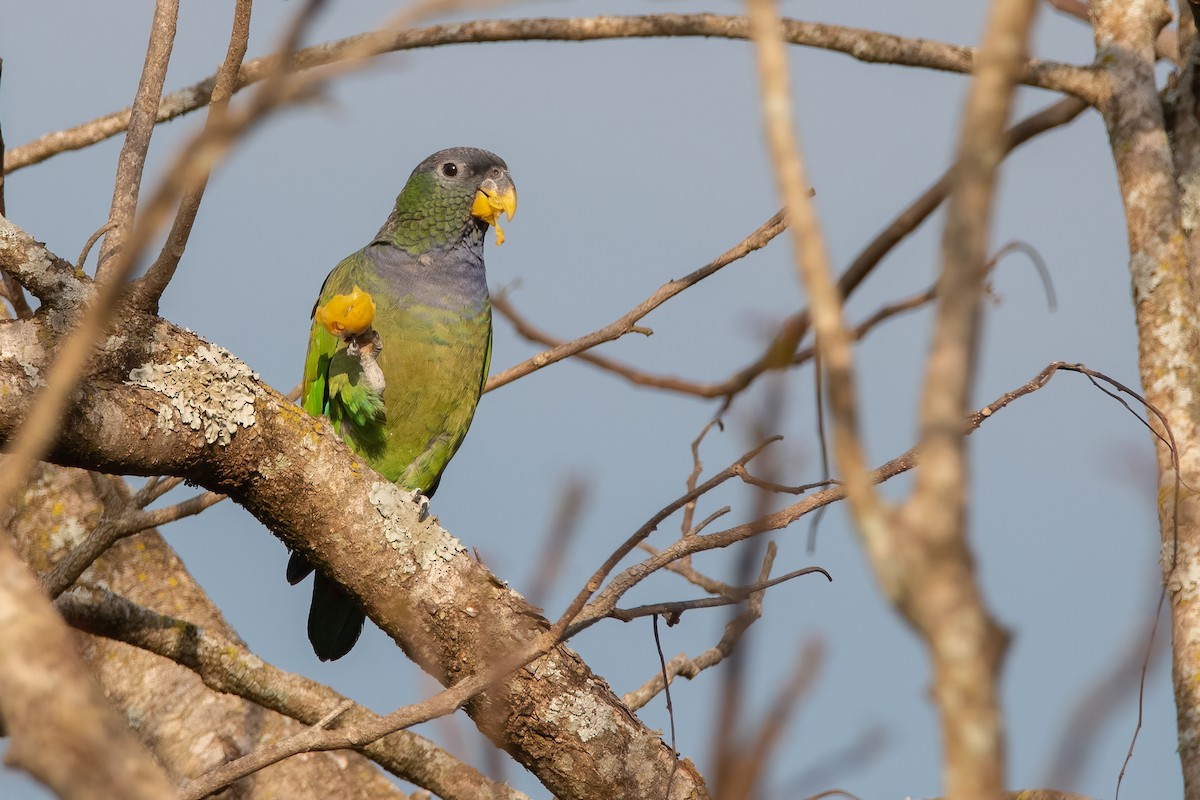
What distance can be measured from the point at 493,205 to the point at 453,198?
0.46 feet

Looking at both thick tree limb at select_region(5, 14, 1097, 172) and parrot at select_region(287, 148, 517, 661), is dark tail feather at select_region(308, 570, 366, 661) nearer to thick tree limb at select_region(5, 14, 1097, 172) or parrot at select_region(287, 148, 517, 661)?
parrot at select_region(287, 148, 517, 661)

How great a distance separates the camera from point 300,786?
3.17 meters

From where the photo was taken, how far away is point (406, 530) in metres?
2.43

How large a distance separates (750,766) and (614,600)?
128 cm

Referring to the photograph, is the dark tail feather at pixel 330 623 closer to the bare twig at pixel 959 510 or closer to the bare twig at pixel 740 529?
the bare twig at pixel 740 529

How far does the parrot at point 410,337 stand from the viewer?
3531 mm

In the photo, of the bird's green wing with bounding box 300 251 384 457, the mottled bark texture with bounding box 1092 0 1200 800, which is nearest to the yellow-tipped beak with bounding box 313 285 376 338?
the bird's green wing with bounding box 300 251 384 457

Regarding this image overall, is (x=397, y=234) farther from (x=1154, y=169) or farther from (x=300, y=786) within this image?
(x=1154, y=169)

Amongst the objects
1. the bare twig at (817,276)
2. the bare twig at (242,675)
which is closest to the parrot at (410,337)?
the bare twig at (242,675)

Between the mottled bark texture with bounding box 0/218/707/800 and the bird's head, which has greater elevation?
the bird's head

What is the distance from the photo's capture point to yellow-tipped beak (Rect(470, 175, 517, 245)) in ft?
13.7

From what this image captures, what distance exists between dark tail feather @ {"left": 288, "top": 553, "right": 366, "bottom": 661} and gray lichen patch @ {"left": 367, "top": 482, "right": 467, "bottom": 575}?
1.06m

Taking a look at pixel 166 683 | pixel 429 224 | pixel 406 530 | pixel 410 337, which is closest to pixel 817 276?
pixel 406 530

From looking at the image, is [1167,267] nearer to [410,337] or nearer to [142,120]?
[410,337]
